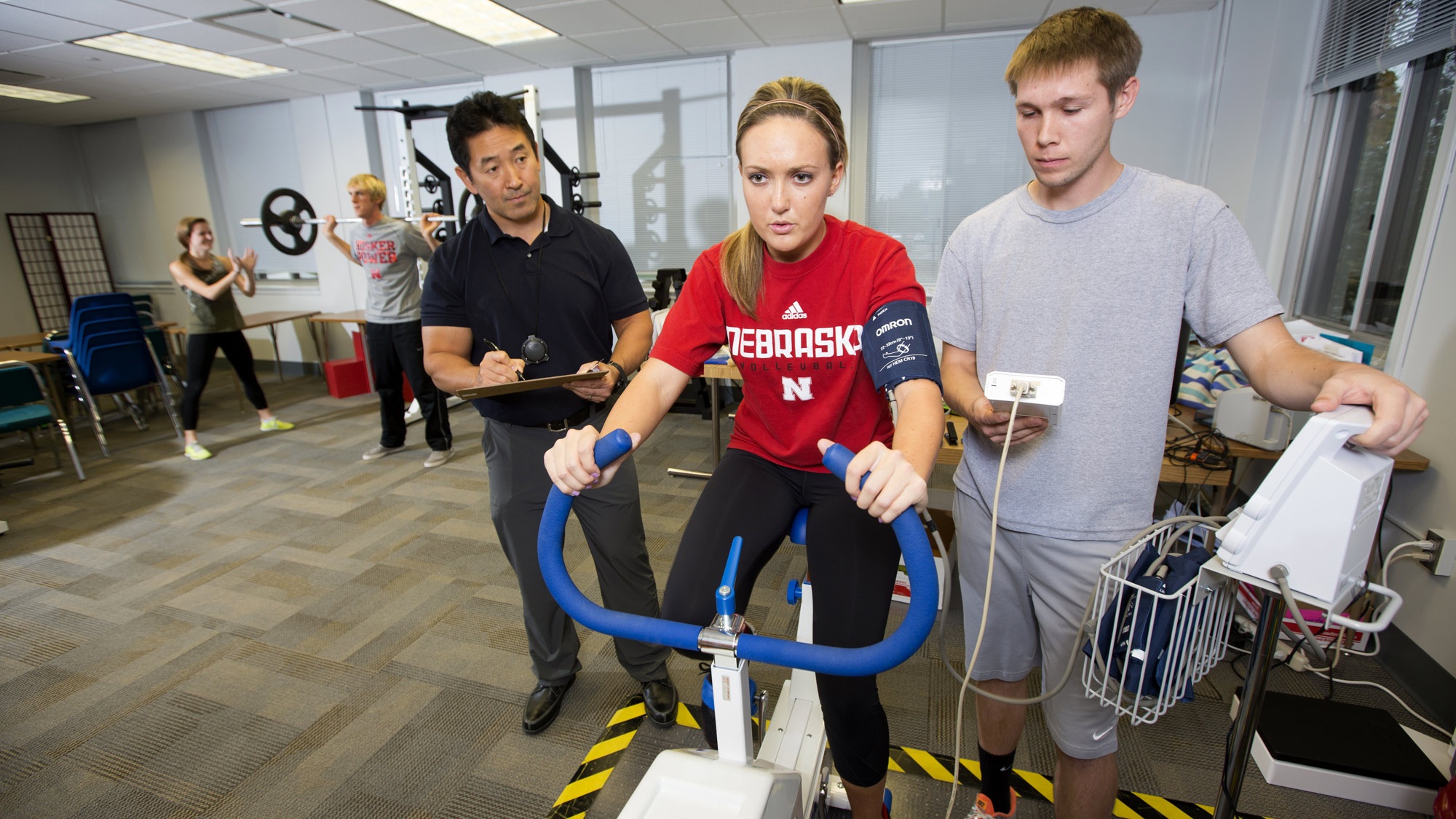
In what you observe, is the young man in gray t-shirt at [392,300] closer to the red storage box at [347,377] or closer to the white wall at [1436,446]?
the red storage box at [347,377]

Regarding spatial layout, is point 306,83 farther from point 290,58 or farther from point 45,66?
point 45,66

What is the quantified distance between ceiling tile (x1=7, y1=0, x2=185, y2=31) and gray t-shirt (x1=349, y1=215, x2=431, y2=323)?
1.86 meters

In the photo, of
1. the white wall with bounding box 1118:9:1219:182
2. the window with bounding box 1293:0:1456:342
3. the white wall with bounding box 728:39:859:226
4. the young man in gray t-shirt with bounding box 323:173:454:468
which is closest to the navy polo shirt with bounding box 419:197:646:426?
the young man in gray t-shirt with bounding box 323:173:454:468

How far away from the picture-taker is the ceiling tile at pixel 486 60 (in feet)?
17.2

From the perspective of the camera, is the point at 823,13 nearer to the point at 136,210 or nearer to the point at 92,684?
the point at 92,684

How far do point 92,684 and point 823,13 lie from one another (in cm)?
516

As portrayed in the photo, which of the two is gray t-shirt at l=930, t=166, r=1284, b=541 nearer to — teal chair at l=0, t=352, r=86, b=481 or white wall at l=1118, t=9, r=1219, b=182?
white wall at l=1118, t=9, r=1219, b=182

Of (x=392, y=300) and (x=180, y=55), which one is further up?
(x=180, y=55)

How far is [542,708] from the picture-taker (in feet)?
6.56

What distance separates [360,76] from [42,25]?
209 centimetres

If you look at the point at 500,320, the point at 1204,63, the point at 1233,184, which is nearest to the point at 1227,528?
the point at 500,320

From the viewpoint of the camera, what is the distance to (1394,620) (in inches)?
85.8

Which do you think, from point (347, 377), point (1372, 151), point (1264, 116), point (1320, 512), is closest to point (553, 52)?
point (347, 377)

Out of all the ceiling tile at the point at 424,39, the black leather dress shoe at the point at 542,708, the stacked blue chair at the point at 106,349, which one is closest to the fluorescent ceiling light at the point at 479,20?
the ceiling tile at the point at 424,39
